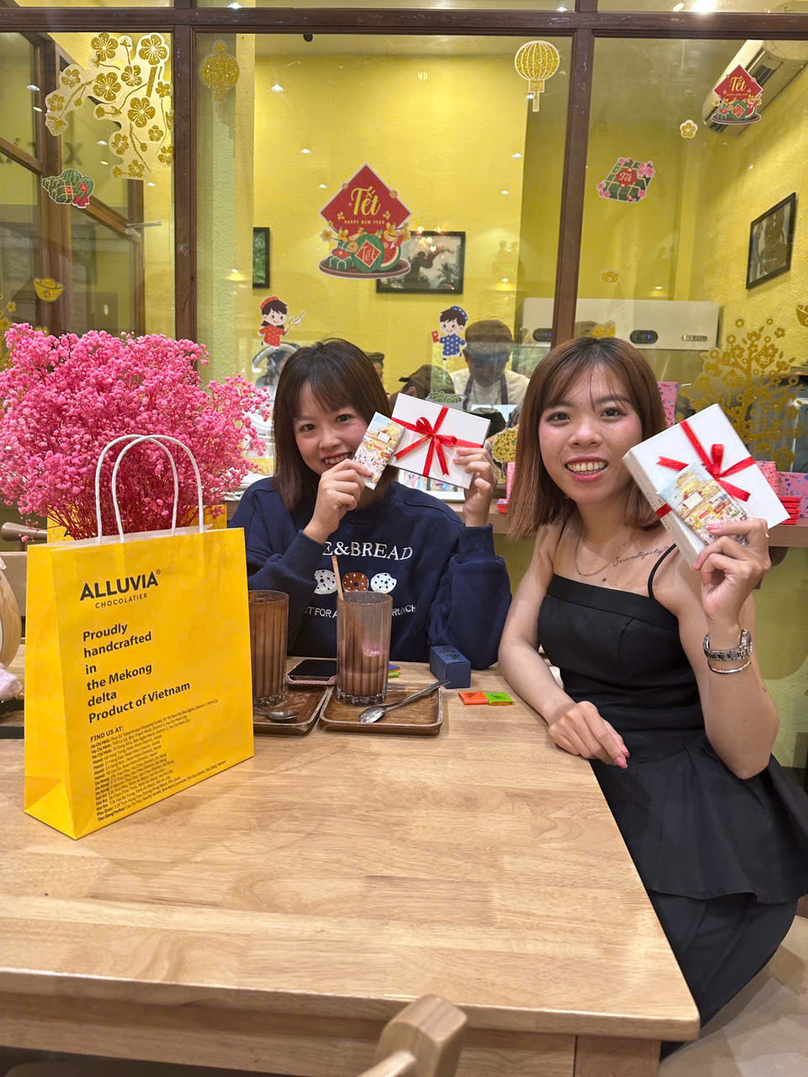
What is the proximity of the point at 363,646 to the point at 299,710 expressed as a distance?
139 millimetres

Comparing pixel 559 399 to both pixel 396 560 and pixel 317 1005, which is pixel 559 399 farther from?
pixel 317 1005

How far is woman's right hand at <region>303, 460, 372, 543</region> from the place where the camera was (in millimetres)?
1467

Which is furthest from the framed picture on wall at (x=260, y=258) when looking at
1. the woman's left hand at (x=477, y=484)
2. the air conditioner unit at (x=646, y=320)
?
the woman's left hand at (x=477, y=484)

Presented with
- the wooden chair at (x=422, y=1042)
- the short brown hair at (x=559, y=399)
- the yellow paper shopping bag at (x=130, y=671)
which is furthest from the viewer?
the short brown hair at (x=559, y=399)

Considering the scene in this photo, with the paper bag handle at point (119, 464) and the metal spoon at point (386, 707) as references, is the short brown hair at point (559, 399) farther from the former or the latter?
the paper bag handle at point (119, 464)

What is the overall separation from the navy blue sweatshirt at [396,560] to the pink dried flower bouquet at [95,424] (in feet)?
1.62

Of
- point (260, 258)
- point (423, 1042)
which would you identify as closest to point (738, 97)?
point (260, 258)

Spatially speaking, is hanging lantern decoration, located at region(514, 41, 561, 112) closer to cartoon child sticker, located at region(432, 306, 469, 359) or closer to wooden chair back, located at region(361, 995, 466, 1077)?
cartoon child sticker, located at region(432, 306, 469, 359)

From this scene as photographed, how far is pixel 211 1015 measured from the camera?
1.98 ft

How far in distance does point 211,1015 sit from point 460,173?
3163mm

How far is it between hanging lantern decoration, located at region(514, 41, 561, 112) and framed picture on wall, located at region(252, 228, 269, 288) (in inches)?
47.8

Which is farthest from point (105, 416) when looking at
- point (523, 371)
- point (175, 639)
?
point (523, 371)

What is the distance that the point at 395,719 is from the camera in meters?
1.09

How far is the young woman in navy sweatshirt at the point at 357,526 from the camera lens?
1.53 metres
